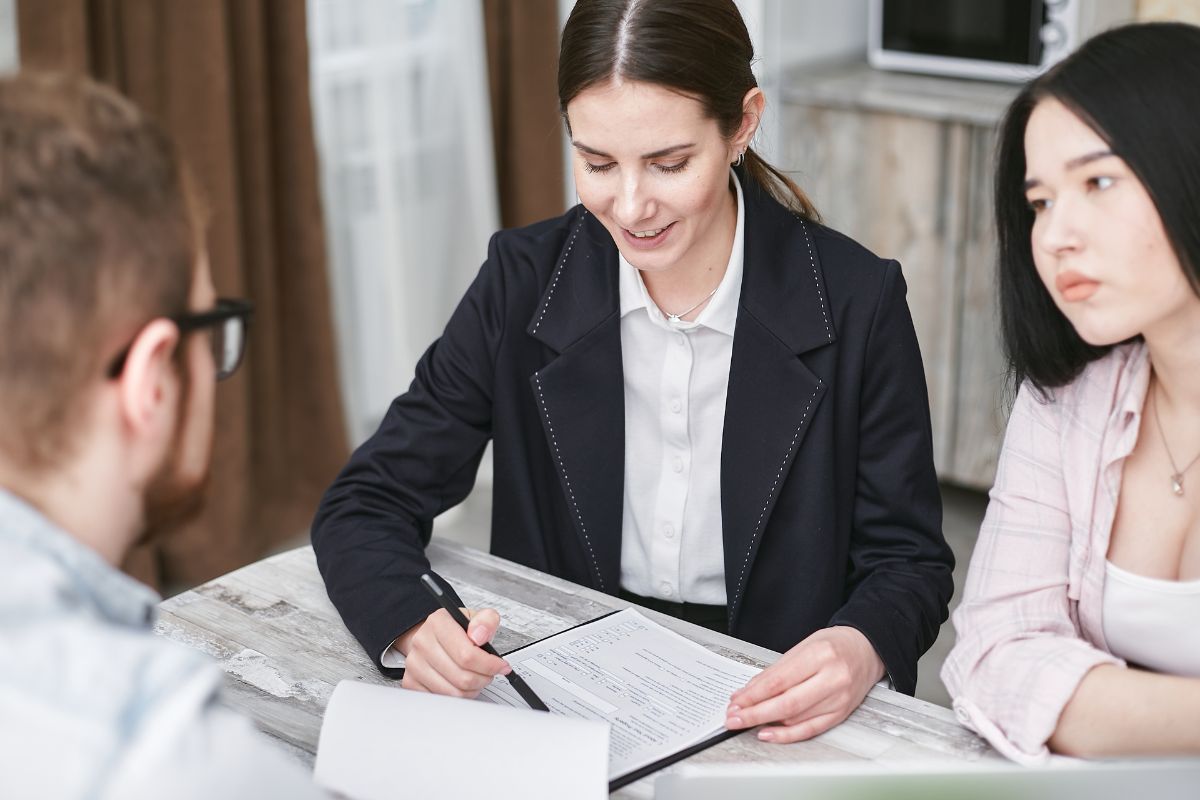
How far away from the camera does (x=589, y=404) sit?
69.8 inches

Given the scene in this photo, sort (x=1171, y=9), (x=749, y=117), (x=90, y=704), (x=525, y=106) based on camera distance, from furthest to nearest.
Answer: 1. (x=525, y=106)
2. (x=1171, y=9)
3. (x=749, y=117)
4. (x=90, y=704)

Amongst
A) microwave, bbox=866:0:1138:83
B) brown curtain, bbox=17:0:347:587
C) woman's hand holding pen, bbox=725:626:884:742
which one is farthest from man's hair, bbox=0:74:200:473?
microwave, bbox=866:0:1138:83

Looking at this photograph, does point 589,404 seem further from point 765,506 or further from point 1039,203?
point 1039,203

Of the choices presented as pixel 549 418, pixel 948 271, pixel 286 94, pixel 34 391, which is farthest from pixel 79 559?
pixel 948 271

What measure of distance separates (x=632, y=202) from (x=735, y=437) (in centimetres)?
32

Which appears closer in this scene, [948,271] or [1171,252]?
[1171,252]

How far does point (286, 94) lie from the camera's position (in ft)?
10.4

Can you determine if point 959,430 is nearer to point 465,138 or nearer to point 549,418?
point 465,138

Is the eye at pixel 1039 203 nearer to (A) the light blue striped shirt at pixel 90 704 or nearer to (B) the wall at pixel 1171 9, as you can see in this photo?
(A) the light blue striped shirt at pixel 90 704

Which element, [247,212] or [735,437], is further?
[247,212]

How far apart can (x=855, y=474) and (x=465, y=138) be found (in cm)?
216

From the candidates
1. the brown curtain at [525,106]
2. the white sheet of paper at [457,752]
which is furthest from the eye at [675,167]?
the brown curtain at [525,106]

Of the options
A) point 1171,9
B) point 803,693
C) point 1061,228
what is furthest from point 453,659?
point 1171,9

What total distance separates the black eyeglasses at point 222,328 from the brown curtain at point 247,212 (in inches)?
73.6
